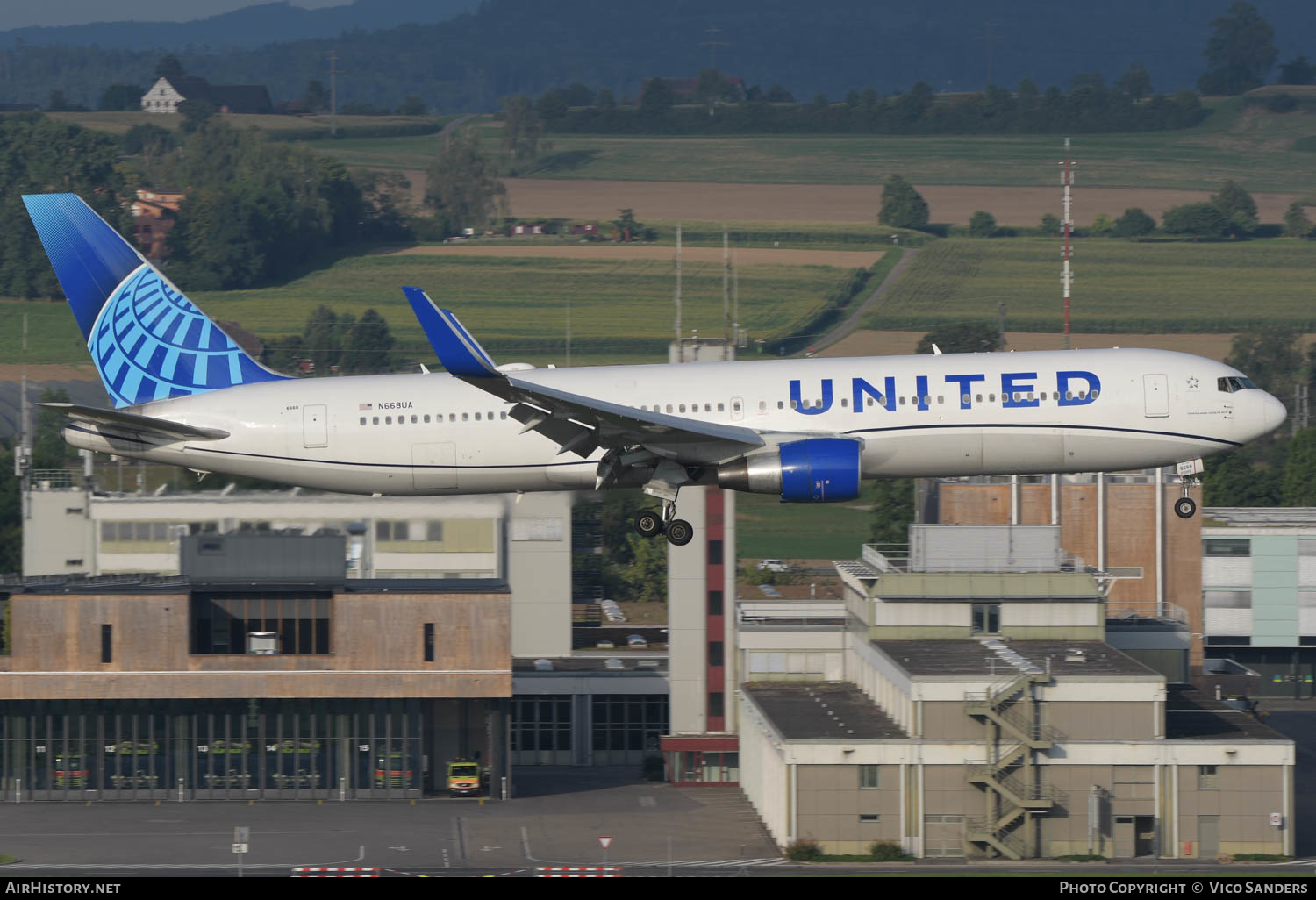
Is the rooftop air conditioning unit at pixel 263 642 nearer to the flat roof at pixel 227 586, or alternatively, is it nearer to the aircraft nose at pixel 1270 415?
the flat roof at pixel 227 586

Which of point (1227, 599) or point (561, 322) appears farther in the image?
point (561, 322)

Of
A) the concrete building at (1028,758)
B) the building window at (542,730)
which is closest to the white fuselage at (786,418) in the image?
the concrete building at (1028,758)

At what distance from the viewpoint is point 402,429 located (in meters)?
50.0

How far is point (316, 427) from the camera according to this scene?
50500 millimetres

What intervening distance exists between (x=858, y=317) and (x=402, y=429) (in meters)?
143

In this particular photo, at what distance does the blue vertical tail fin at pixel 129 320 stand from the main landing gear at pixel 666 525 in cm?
1205

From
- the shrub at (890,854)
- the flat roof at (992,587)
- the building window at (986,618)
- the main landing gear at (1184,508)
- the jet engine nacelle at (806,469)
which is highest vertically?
the jet engine nacelle at (806,469)

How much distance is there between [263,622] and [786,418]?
111ft

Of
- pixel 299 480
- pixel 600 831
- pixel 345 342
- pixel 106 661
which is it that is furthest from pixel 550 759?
pixel 345 342

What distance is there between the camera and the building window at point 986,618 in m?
70.4

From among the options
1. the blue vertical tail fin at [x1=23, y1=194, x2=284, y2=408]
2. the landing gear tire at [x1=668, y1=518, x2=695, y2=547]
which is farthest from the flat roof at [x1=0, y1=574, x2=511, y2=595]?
the landing gear tire at [x1=668, y1=518, x2=695, y2=547]

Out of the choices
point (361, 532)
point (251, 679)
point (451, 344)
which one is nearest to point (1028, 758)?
point (451, 344)

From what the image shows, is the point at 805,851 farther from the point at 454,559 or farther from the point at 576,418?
the point at 454,559

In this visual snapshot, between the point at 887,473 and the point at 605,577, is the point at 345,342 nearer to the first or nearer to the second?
the point at 605,577
